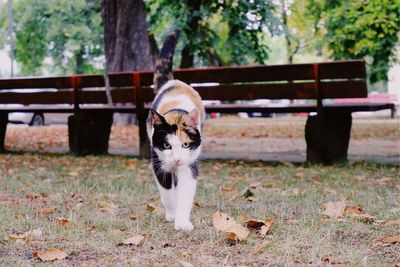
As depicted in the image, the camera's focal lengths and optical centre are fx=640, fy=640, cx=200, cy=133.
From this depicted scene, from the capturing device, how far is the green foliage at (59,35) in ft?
104

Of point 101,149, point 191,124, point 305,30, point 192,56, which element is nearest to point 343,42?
point 192,56

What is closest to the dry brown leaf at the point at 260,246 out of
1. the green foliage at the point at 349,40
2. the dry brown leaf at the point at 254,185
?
the dry brown leaf at the point at 254,185

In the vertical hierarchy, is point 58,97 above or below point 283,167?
above

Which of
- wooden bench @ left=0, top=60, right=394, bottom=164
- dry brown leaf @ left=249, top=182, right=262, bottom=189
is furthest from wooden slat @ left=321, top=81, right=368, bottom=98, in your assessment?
dry brown leaf @ left=249, top=182, right=262, bottom=189

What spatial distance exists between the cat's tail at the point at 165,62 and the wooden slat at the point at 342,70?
266 centimetres

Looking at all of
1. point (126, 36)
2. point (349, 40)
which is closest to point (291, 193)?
point (126, 36)

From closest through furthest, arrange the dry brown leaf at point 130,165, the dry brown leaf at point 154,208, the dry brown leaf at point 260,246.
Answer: the dry brown leaf at point 260,246 < the dry brown leaf at point 154,208 < the dry brown leaf at point 130,165

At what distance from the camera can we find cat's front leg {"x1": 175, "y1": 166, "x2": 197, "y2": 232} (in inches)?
155

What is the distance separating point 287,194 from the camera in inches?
214

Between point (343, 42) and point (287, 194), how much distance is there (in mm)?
20852

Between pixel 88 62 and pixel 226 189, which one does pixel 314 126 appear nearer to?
pixel 226 189

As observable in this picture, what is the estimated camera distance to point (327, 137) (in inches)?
306

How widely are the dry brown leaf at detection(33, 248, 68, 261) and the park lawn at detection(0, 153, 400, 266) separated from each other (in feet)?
0.11

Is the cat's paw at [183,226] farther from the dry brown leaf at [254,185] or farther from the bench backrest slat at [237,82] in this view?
the bench backrest slat at [237,82]
